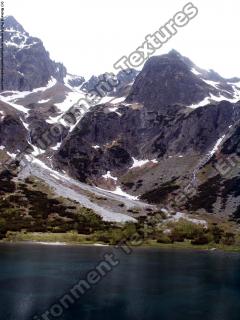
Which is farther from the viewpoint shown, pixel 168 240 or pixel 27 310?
pixel 168 240

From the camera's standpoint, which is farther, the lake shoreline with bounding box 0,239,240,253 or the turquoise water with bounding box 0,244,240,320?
the lake shoreline with bounding box 0,239,240,253

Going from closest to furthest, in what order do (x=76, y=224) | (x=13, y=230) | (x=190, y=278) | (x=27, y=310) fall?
(x=27, y=310), (x=190, y=278), (x=13, y=230), (x=76, y=224)

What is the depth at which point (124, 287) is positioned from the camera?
83.4m

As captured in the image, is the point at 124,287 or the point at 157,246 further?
the point at 157,246

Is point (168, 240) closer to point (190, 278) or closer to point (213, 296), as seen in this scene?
point (190, 278)

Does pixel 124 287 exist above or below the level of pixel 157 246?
above

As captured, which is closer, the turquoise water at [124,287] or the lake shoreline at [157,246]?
the turquoise water at [124,287]

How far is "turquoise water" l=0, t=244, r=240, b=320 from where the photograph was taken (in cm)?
6575

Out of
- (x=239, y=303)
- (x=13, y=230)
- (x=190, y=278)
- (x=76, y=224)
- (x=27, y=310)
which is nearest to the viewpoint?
(x=27, y=310)

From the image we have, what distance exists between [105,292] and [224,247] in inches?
4159

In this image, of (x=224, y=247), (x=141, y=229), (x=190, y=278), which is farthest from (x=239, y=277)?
(x=141, y=229)

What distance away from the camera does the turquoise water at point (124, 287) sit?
65.8 m

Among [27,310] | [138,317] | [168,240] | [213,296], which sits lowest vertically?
[168,240]

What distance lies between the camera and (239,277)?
104875mm
